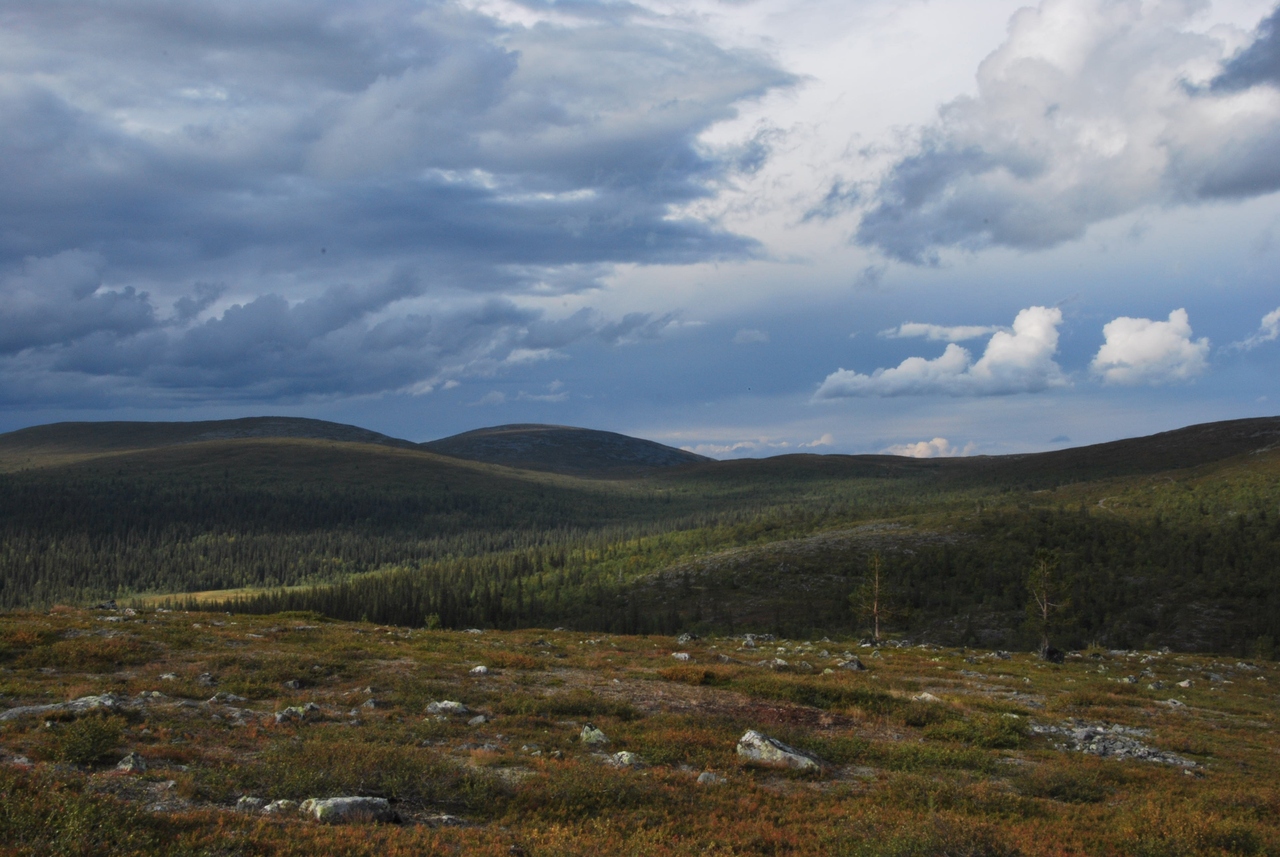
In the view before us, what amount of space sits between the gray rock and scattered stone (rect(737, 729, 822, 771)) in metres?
4.17

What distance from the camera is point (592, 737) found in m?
20.2

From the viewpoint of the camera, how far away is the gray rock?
20031 millimetres

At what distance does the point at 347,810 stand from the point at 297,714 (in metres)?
8.82

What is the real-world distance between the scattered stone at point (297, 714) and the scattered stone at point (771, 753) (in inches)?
527

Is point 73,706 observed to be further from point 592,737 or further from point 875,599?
point 875,599

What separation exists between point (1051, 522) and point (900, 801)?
448 feet

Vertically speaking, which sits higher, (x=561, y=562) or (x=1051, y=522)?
(x=1051, y=522)

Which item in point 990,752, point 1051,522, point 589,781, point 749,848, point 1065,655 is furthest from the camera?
point 1051,522

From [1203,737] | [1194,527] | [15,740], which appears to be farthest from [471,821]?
[1194,527]

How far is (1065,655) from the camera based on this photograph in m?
54.1

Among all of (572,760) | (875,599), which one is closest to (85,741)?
(572,760)

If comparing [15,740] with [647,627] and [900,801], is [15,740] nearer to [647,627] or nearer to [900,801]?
[900,801]

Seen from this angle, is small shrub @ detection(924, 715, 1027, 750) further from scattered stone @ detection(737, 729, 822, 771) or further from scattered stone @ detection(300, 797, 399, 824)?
scattered stone @ detection(300, 797, 399, 824)

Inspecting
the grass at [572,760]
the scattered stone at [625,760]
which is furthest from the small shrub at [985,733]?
the scattered stone at [625,760]
